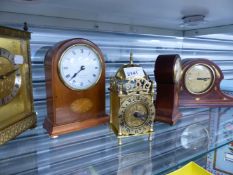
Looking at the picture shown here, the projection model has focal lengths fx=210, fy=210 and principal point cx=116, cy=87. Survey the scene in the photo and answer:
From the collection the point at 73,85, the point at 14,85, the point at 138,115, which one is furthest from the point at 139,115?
the point at 14,85

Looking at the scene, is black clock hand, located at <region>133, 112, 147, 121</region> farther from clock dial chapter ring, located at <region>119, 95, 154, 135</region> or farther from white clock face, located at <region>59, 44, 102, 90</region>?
white clock face, located at <region>59, 44, 102, 90</region>

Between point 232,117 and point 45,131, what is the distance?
0.89 m

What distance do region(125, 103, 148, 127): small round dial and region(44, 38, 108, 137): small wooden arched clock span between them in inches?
5.9

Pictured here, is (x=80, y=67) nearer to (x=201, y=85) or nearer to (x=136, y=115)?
(x=136, y=115)

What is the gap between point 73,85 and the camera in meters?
0.76

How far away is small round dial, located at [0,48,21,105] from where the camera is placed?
624 millimetres

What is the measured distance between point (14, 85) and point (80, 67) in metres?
0.23

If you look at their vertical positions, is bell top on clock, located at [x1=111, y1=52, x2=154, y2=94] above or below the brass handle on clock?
above

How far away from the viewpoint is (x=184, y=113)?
1081 millimetres

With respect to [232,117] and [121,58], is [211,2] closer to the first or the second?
[121,58]

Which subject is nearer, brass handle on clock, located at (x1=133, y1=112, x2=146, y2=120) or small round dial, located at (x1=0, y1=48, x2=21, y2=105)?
small round dial, located at (x1=0, y1=48, x2=21, y2=105)

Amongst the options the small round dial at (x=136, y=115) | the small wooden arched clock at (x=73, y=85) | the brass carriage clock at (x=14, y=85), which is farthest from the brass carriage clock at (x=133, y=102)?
the brass carriage clock at (x=14, y=85)

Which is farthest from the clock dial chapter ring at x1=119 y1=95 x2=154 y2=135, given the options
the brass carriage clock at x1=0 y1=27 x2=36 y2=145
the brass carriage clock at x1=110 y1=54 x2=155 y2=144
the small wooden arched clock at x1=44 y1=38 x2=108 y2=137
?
the brass carriage clock at x1=0 y1=27 x2=36 y2=145

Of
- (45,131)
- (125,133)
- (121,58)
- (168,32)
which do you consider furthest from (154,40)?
(45,131)
